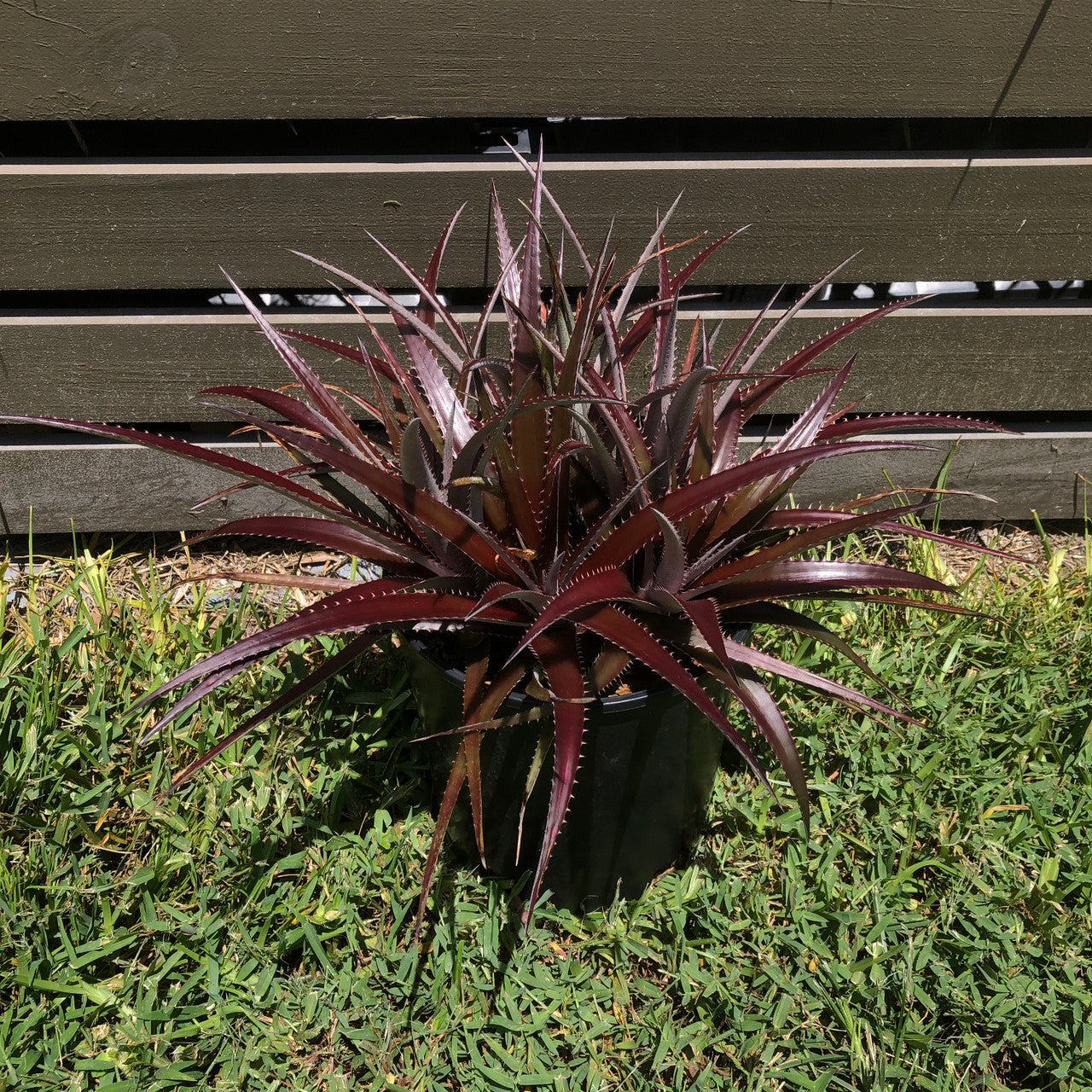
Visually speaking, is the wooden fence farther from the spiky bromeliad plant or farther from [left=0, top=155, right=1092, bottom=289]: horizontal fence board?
the spiky bromeliad plant

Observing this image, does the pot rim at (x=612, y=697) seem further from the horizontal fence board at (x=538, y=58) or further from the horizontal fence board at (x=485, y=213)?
the horizontal fence board at (x=538, y=58)

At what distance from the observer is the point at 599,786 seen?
1.28 meters

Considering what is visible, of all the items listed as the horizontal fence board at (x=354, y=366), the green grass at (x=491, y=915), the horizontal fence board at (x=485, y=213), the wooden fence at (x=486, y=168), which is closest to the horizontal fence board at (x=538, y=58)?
the wooden fence at (x=486, y=168)

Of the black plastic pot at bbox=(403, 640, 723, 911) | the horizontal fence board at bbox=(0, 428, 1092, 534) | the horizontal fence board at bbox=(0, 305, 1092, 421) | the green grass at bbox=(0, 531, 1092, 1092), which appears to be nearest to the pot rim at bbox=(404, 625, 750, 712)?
the black plastic pot at bbox=(403, 640, 723, 911)

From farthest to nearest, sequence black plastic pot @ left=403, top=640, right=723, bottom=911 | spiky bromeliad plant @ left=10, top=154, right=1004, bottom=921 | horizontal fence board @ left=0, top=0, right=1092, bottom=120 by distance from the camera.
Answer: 1. horizontal fence board @ left=0, top=0, right=1092, bottom=120
2. black plastic pot @ left=403, top=640, right=723, bottom=911
3. spiky bromeliad plant @ left=10, top=154, right=1004, bottom=921

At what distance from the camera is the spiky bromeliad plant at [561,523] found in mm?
1067

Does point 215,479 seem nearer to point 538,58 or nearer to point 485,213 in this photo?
point 485,213

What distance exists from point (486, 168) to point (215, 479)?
1.00 meters

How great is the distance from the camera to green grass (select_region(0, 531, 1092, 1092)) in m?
1.30

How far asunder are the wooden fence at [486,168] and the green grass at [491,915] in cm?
64

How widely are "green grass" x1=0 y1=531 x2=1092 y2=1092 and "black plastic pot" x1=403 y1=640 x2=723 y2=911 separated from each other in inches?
3.0

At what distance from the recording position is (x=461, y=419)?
130 centimetres

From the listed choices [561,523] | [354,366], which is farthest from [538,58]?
[561,523]

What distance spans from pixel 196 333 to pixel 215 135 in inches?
16.5
